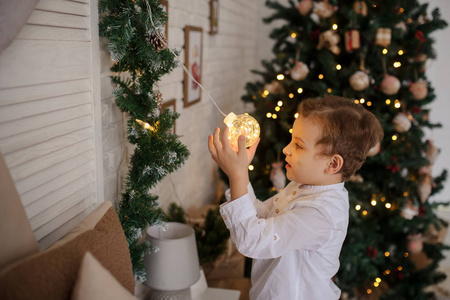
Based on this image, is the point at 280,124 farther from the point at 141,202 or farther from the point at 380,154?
the point at 141,202

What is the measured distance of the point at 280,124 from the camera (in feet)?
7.80

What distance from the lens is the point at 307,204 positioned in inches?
48.6

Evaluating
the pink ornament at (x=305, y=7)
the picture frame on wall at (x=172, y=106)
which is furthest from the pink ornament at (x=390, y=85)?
the picture frame on wall at (x=172, y=106)

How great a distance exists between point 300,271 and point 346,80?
1.45 meters

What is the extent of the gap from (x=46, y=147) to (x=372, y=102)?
2000mm

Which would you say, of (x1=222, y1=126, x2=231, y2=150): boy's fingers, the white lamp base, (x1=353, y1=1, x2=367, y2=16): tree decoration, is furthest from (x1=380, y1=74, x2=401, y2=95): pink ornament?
the white lamp base

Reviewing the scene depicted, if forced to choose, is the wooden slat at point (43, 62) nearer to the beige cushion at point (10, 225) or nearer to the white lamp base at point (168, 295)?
the beige cushion at point (10, 225)

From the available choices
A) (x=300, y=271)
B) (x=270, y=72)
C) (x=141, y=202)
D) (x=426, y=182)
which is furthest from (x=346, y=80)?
(x=141, y=202)

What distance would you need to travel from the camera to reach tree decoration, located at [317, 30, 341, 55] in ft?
7.32

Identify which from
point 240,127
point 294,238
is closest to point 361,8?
point 240,127

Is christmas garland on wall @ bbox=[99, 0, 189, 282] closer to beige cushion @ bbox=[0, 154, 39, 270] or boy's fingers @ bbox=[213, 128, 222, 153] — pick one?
boy's fingers @ bbox=[213, 128, 222, 153]

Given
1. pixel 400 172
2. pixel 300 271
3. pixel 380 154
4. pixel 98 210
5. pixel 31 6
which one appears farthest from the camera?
pixel 400 172

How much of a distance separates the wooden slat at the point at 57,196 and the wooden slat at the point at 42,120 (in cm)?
21

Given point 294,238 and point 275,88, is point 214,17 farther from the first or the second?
point 294,238
